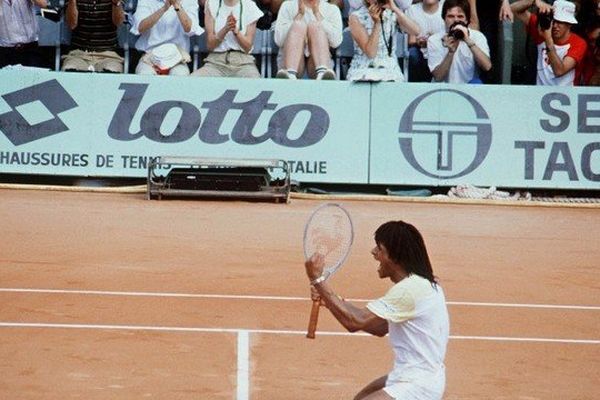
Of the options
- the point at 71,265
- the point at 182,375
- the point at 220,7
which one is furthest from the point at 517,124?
the point at 182,375

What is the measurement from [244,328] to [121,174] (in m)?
9.14

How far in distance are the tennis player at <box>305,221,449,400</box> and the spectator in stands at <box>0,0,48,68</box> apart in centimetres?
1344

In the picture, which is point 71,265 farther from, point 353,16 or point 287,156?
point 353,16

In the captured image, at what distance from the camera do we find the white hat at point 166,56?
752 inches

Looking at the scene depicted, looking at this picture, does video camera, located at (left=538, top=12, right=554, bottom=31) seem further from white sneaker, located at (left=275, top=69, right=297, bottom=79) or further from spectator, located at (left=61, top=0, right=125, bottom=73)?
spectator, located at (left=61, top=0, right=125, bottom=73)

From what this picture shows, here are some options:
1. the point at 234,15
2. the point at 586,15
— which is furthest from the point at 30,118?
the point at 586,15

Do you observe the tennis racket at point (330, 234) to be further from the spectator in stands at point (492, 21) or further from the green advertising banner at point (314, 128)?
the spectator in stands at point (492, 21)

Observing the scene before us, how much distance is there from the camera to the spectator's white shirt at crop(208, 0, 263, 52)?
1911cm

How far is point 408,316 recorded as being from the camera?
6555 millimetres

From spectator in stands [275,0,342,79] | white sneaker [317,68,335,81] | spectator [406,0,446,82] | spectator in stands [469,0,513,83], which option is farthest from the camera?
spectator in stands [469,0,513,83]

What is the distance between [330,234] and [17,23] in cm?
1341

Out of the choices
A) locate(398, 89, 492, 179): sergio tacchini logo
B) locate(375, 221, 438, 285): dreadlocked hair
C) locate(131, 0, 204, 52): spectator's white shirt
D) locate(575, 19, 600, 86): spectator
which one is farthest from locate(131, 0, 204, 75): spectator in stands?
locate(375, 221, 438, 285): dreadlocked hair

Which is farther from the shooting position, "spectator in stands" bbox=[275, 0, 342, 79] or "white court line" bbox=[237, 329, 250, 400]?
"spectator in stands" bbox=[275, 0, 342, 79]

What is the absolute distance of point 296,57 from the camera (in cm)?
1892
